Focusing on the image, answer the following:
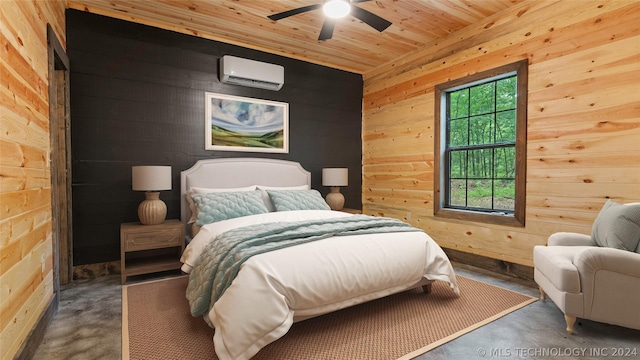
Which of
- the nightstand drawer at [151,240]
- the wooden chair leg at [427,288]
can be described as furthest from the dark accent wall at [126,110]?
the wooden chair leg at [427,288]

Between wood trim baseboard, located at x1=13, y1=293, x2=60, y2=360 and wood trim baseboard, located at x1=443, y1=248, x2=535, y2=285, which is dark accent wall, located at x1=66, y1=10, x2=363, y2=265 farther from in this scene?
wood trim baseboard, located at x1=443, y1=248, x2=535, y2=285

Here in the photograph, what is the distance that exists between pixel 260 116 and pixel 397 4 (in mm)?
2091

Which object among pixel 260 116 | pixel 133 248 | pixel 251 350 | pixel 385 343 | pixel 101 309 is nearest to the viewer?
pixel 251 350

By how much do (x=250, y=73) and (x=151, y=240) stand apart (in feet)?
7.32

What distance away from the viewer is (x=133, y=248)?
9.84 ft

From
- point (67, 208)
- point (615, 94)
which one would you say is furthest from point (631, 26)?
point (67, 208)

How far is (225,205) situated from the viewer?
126 inches

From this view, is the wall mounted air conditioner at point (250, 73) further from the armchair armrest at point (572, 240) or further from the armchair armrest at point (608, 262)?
the armchair armrest at point (608, 262)

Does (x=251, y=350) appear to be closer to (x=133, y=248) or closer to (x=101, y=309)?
(x=101, y=309)

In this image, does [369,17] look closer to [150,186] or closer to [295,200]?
[295,200]

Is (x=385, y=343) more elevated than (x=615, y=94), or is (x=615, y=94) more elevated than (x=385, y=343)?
(x=615, y=94)

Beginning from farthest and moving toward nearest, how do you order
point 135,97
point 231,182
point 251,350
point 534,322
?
point 231,182 → point 135,97 → point 534,322 → point 251,350

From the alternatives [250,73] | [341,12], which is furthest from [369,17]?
[250,73]

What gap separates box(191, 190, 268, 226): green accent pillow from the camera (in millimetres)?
3100
